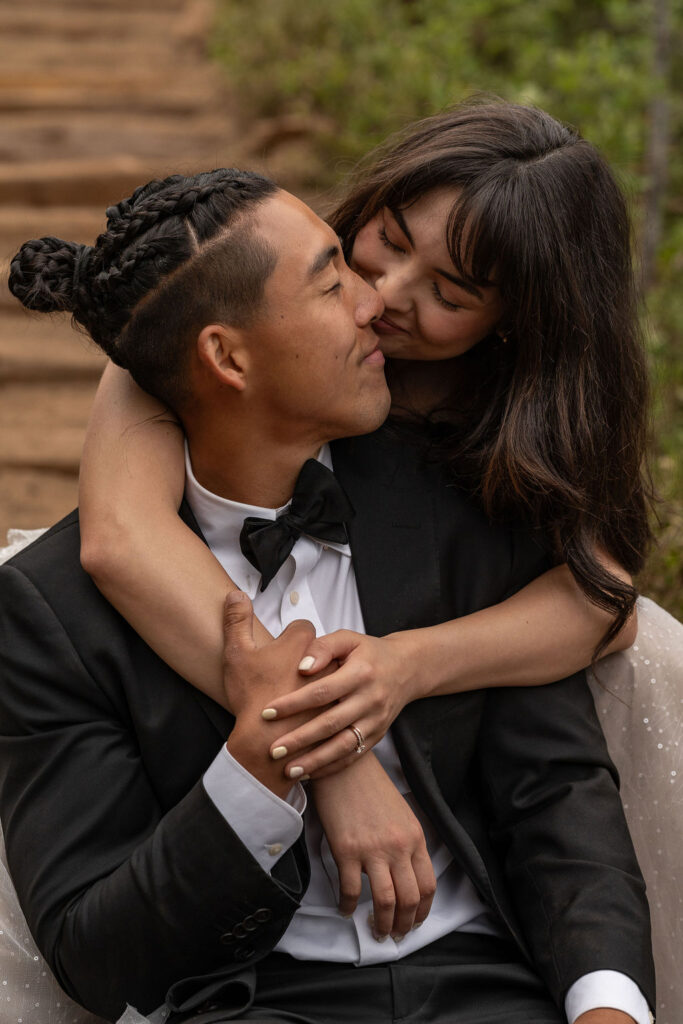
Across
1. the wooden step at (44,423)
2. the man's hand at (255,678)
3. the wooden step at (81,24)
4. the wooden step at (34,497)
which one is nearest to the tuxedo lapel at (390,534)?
the man's hand at (255,678)

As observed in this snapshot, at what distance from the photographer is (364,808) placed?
5.48ft

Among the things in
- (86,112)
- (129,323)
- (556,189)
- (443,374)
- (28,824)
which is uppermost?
(556,189)

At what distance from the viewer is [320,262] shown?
1.78 m

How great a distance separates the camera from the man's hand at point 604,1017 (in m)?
1.64

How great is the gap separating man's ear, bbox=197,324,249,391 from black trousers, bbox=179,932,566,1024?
913 mm

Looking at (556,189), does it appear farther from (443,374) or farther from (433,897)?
(433,897)

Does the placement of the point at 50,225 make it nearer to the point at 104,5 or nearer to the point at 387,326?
the point at 104,5

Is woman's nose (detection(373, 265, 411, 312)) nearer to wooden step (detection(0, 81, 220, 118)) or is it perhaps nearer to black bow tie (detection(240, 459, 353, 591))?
black bow tie (detection(240, 459, 353, 591))

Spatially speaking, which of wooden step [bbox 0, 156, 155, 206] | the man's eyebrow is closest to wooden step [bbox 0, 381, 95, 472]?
wooden step [bbox 0, 156, 155, 206]

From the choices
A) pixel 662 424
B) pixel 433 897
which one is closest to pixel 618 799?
pixel 433 897

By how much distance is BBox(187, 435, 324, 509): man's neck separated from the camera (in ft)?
6.07

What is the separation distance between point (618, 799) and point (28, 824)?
0.96 m

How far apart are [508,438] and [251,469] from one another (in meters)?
0.44

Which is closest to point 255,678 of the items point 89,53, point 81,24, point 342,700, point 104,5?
point 342,700
